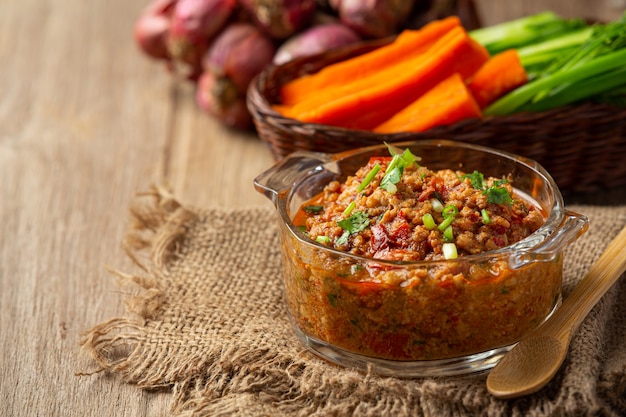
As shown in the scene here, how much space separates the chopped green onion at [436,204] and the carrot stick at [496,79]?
3.09 ft

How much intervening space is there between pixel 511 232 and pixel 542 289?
153mm

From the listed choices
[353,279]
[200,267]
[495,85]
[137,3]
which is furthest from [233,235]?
[137,3]

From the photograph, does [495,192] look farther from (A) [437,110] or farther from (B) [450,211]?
(A) [437,110]

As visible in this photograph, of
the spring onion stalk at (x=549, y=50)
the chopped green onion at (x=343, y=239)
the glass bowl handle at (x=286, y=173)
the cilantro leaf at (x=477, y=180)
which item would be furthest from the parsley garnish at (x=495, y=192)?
the spring onion stalk at (x=549, y=50)

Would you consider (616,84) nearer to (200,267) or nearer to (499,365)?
(499,365)

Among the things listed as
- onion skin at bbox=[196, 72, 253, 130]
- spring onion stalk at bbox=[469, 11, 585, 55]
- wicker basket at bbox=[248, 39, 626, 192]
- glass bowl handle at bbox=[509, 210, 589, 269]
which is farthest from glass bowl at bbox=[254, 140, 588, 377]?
onion skin at bbox=[196, 72, 253, 130]

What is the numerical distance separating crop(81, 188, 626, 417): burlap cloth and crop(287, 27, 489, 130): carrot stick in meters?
0.41

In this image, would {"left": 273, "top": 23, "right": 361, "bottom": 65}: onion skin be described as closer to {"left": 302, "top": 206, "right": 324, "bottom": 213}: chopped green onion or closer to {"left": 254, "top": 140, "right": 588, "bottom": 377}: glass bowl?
{"left": 302, "top": 206, "right": 324, "bottom": 213}: chopped green onion

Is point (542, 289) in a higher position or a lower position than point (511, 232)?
lower

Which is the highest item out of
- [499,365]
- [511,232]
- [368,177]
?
[368,177]

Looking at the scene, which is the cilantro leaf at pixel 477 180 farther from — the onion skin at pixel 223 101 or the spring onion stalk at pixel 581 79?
the onion skin at pixel 223 101

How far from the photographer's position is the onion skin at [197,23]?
351cm

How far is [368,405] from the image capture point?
1.92 m

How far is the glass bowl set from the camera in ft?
6.11
